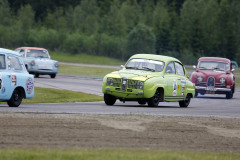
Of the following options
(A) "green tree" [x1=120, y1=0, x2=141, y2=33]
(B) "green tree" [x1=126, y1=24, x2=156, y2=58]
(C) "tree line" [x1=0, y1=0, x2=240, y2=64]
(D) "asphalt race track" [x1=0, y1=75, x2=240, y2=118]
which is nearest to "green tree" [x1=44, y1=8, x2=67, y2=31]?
(C) "tree line" [x1=0, y1=0, x2=240, y2=64]

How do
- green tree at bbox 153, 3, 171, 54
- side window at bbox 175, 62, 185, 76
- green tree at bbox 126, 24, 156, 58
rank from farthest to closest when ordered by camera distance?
1. green tree at bbox 153, 3, 171, 54
2. green tree at bbox 126, 24, 156, 58
3. side window at bbox 175, 62, 185, 76

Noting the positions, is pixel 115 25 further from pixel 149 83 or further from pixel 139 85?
pixel 139 85

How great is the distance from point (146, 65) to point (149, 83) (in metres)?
1.40

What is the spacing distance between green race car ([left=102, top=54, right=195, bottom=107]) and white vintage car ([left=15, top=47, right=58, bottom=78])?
1587cm

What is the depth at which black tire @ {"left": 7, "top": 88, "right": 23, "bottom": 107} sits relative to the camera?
15629 mm

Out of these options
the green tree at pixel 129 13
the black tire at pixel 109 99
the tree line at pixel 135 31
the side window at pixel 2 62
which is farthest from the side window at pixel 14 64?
the green tree at pixel 129 13

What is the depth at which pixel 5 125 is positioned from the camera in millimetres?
10898

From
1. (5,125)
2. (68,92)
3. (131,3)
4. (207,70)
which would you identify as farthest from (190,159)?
(131,3)

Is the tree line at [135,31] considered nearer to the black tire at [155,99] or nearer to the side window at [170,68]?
the side window at [170,68]

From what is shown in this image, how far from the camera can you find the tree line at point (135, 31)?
81625 millimetres

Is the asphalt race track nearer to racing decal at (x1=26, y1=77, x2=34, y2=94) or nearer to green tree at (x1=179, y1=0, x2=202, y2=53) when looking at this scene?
racing decal at (x1=26, y1=77, x2=34, y2=94)

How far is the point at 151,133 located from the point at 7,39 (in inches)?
3250

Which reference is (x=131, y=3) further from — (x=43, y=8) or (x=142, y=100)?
(x=142, y=100)

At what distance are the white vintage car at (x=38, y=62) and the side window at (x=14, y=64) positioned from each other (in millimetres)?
18248
